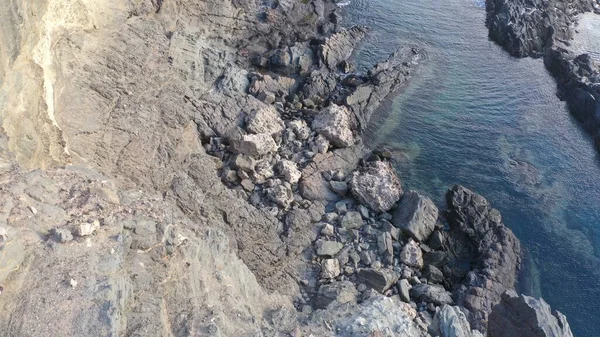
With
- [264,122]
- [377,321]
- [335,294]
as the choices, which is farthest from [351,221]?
[377,321]

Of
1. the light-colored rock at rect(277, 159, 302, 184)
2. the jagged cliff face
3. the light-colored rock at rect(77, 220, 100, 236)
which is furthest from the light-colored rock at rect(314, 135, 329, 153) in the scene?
the light-colored rock at rect(77, 220, 100, 236)

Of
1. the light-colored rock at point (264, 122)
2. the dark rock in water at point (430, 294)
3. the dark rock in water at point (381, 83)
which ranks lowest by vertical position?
the dark rock in water at point (430, 294)

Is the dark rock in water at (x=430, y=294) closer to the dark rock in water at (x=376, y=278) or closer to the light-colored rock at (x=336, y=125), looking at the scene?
the dark rock in water at (x=376, y=278)

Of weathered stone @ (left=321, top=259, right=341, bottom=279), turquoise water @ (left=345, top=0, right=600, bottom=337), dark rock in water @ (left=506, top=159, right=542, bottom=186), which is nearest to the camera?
weathered stone @ (left=321, top=259, right=341, bottom=279)

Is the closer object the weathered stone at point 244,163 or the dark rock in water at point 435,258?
the dark rock in water at point 435,258

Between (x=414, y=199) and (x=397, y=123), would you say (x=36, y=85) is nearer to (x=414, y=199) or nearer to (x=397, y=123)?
(x=414, y=199)

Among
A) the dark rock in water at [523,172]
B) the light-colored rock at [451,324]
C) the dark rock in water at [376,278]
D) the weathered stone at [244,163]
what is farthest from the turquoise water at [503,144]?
the weathered stone at [244,163]

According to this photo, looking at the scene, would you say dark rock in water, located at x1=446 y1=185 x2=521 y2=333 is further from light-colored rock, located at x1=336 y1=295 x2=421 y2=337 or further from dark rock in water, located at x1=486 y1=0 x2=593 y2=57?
dark rock in water, located at x1=486 y1=0 x2=593 y2=57

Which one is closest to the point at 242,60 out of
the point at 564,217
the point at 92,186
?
the point at 92,186

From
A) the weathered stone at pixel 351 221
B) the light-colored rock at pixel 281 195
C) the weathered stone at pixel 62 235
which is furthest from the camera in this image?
the light-colored rock at pixel 281 195
